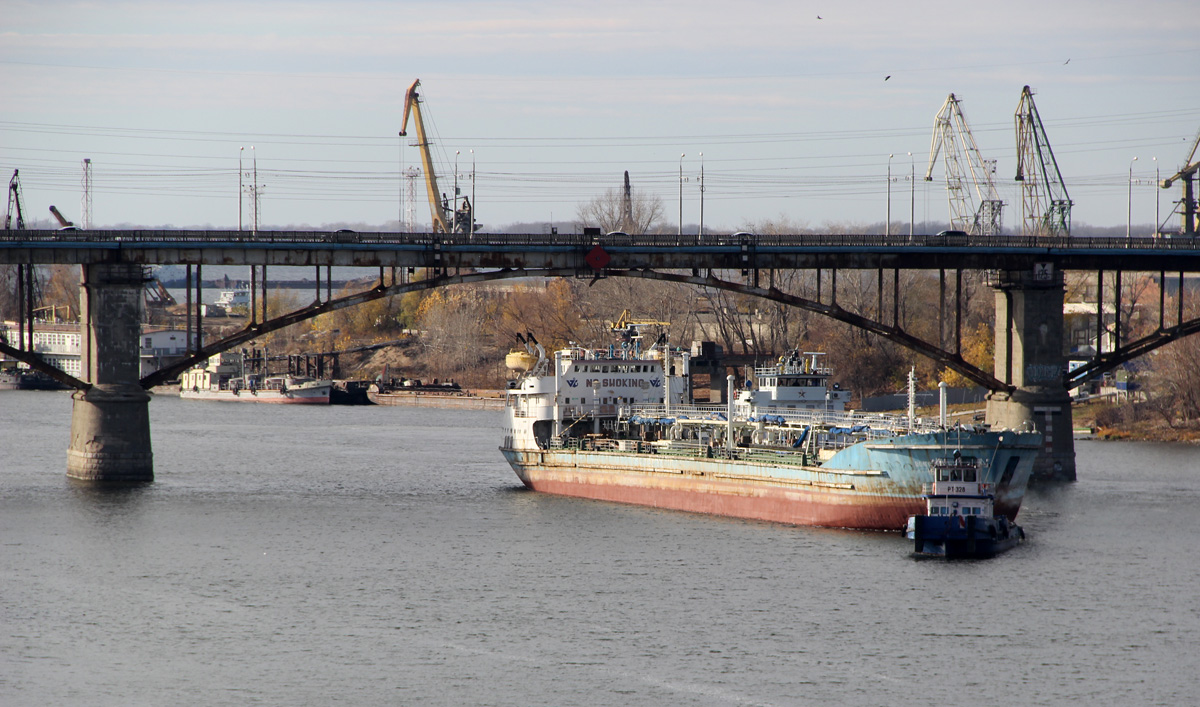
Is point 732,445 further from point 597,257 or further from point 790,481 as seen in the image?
point 597,257

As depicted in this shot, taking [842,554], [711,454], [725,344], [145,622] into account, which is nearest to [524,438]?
[711,454]

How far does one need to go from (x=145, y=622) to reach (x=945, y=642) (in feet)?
78.7

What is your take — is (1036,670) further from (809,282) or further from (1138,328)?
(809,282)

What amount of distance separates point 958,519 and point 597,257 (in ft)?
91.5

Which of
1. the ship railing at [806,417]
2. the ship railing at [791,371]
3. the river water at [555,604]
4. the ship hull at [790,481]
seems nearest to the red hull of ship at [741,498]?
the ship hull at [790,481]

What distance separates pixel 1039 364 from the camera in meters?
79.8

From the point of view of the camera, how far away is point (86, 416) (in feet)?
240

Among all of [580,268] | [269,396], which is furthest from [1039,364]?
[269,396]

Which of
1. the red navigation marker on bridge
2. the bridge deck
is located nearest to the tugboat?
the bridge deck

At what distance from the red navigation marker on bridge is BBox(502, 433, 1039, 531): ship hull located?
32.6ft

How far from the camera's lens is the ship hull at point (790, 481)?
189 ft

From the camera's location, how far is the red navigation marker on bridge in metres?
75.4

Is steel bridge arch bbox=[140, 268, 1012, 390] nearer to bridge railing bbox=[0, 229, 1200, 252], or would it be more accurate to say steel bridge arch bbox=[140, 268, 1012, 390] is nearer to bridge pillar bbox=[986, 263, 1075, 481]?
bridge railing bbox=[0, 229, 1200, 252]

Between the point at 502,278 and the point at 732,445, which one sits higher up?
the point at 502,278
